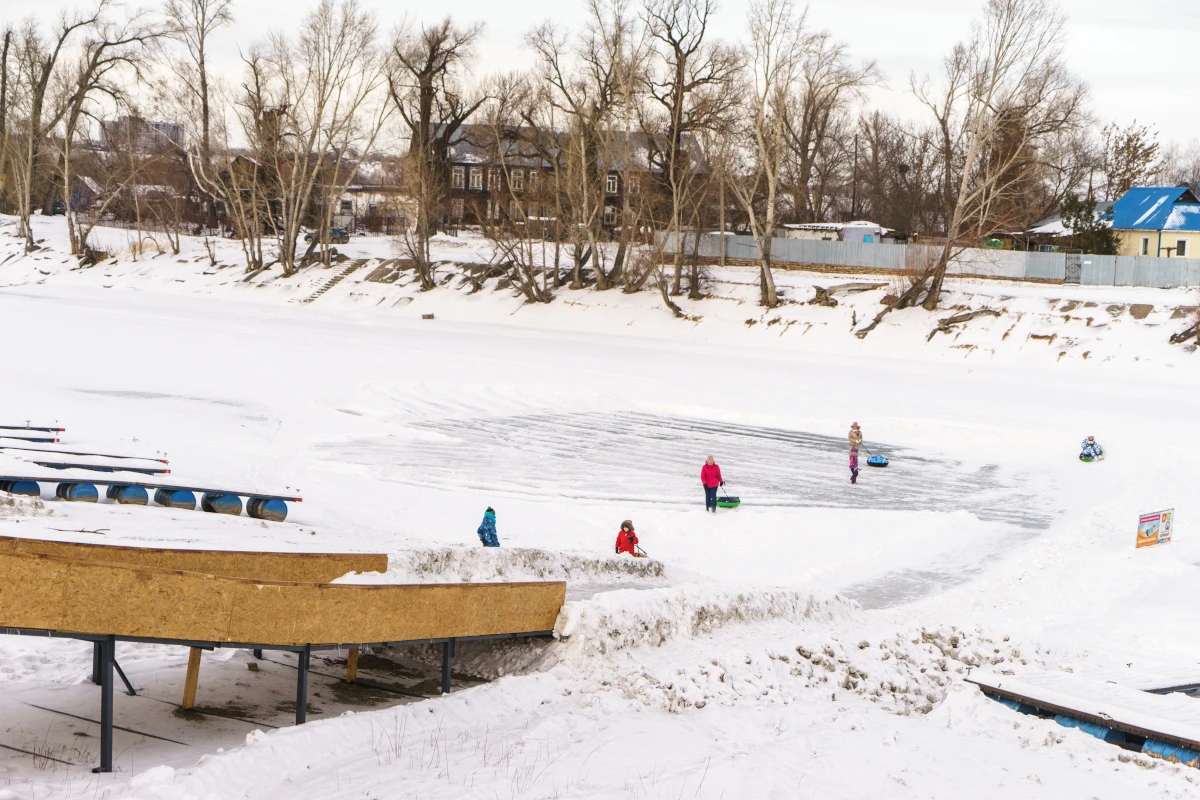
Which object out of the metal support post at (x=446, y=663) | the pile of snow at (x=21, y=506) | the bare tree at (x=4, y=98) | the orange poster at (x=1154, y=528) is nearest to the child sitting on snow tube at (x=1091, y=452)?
the orange poster at (x=1154, y=528)

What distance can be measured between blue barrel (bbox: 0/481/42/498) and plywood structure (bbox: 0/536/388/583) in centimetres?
676

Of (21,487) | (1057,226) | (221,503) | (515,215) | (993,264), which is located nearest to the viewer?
(21,487)

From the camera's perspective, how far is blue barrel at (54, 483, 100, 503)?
52.5 feet

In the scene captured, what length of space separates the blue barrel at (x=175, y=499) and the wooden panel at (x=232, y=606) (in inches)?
315

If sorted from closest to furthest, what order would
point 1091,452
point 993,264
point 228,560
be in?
point 228,560, point 1091,452, point 993,264

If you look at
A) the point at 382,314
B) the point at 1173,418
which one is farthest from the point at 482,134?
the point at 1173,418

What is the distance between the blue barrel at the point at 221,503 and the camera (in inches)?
659

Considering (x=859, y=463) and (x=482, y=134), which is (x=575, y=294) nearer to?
(x=482, y=134)

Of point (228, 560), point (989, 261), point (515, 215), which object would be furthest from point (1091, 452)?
point (515, 215)

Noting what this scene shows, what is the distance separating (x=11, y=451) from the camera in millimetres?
17953

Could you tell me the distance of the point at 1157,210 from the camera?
52562 millimetres

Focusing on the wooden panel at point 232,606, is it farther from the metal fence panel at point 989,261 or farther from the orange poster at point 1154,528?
the metal fence panel at point 989,261

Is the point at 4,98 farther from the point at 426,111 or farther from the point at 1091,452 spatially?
the point at 1091,452

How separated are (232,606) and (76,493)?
8.82 m
